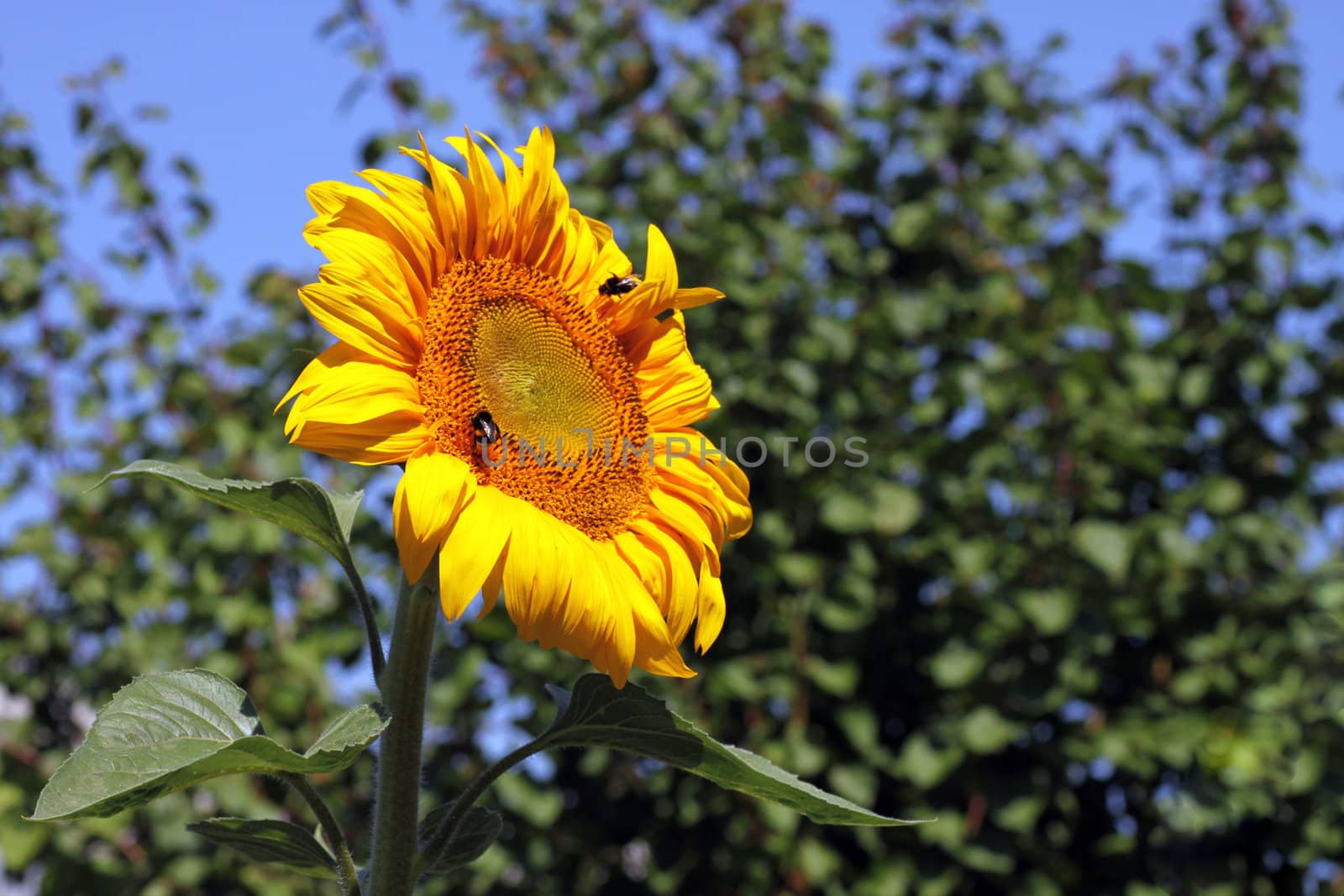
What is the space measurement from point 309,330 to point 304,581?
2.16 ft

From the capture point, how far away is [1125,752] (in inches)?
98.3

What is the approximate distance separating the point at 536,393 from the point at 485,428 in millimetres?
98

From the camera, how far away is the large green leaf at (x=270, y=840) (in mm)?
988

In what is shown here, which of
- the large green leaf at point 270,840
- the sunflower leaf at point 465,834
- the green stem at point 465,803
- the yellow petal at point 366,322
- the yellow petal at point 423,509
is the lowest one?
the sunflower leaf at point 465,834

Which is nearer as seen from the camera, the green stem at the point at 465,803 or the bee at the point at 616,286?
the green stem at the point at 465,803

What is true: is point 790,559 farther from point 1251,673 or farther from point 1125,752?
point 1251,673

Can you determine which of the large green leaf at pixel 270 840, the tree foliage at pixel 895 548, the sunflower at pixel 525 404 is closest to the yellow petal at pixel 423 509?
the sunflower at pixel 525 404

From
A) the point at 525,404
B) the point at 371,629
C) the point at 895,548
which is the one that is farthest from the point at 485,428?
the point at 895,548

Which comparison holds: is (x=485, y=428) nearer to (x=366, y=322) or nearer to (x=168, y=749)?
(x=366, y=322)

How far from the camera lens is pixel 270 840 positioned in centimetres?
100

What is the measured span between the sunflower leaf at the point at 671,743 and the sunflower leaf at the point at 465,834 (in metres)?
0.10

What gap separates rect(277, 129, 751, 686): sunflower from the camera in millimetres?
917

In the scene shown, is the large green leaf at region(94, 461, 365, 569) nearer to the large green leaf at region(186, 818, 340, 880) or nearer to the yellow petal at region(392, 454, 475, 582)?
the yellow petal at region(392, 454, 475, 582)

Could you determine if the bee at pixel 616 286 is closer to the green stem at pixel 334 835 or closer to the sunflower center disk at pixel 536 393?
the sunflower center disk at pixel 536 393
